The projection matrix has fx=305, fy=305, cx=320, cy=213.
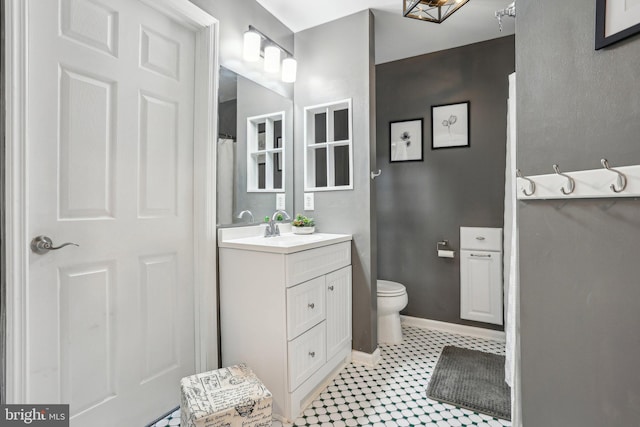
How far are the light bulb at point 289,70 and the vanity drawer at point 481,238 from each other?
183 centimetres

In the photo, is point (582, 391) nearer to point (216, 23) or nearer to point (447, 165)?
point (447, 165)

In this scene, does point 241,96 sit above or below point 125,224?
above

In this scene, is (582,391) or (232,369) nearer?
(582,391)

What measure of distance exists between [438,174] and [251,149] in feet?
5.32

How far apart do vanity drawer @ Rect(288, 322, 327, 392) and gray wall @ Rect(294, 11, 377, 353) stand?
1.51 feet

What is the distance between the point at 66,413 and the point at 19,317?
0.44 meters

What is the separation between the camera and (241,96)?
1950 mm

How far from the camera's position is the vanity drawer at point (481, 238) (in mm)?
2445

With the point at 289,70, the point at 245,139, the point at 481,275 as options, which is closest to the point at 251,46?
the point at 289,70

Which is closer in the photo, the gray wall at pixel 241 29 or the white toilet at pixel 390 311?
the gray wall at pixel 241 29

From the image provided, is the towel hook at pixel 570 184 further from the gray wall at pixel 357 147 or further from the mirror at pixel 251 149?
the mirror at pixel 251 149

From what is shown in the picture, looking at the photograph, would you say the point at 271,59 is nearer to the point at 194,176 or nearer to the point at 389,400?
the point at 194,176

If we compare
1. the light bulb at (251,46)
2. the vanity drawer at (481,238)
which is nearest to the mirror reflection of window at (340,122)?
the light bulb at (251,46)

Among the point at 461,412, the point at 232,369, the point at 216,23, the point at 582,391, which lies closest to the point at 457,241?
the point at 461,412
